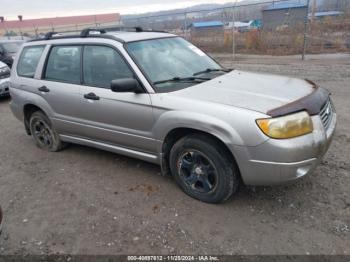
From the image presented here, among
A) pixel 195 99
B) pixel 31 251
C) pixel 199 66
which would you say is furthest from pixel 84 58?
pixel 31 251

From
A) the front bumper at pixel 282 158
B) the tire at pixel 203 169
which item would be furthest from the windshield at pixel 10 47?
the front bumper at pixel 282 158

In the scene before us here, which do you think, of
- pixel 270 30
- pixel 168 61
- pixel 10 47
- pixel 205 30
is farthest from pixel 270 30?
pixel 168 61

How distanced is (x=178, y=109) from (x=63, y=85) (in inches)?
77.6

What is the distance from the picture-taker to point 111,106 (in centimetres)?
378

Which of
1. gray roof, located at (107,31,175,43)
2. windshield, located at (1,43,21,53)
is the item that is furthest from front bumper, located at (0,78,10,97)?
gray roof, located at (107,31,175,43)

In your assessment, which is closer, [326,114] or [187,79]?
[326,114]

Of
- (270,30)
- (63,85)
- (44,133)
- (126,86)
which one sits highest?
(126,86)

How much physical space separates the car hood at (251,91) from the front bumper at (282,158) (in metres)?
0.35

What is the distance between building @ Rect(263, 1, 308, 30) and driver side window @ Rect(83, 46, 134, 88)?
12.8 meters

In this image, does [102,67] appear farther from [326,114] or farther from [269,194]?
[326,114]

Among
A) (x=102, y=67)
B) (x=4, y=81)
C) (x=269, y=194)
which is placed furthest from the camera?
(x=4, y=81)

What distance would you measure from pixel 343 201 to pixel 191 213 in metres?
1.58

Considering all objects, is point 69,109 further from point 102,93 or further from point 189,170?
point 189,170

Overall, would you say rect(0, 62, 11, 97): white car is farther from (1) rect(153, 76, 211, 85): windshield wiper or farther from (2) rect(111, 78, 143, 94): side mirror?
(1) rect(153, 76, 211, 85): windshield wiper
